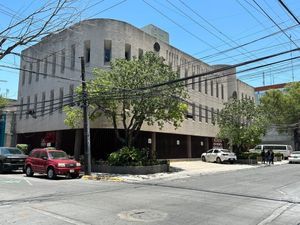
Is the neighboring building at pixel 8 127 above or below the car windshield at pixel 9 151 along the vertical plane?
above

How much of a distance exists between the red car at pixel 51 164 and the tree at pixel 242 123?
22699 mm

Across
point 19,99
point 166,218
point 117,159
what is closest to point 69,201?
point 166,218

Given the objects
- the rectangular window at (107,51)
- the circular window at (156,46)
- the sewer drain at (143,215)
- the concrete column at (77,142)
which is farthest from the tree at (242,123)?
the sewer drain at (143,215)

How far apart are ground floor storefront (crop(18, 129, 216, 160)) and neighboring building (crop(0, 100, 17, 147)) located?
114 cm

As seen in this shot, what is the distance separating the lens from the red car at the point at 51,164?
21.8 meters

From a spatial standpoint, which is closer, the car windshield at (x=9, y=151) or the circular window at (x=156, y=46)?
the car windshield at (x=9, y=151)

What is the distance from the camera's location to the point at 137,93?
25.3m

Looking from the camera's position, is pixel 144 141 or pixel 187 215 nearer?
pixel 187 215

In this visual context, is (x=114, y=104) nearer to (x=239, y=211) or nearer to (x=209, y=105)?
(x=239, y=211)

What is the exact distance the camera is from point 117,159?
85.6 feet

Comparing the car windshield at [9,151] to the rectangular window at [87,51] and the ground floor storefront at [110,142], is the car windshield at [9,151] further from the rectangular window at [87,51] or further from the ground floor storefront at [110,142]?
the rectangular window at [87,51]

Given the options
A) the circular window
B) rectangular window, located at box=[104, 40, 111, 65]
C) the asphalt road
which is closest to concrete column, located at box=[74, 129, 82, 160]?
rectangular window, located at box=[104, 40, 111, 65]

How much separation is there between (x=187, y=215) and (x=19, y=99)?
35.6 m

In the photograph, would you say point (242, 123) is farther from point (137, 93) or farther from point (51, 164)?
point (51, 164)
